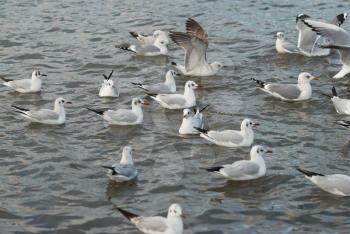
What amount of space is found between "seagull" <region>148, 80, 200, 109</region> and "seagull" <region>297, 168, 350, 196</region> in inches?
184

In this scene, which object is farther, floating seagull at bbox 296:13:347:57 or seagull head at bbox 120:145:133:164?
floating seagull at bbox 296:13:347:57

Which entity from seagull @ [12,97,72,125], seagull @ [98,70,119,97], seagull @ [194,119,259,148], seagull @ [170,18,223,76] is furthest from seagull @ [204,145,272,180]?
seagull @ [170,18,223,76]

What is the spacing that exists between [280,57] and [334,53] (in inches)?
59.7

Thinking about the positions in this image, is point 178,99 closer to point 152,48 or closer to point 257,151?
point 257,151

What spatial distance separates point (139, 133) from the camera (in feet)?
46.2

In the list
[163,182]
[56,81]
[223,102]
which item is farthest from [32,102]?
[163,182]

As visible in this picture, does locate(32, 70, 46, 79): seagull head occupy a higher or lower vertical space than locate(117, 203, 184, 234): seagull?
higher

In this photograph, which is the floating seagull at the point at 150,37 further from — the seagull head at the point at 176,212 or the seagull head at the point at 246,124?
the seagull head at the point at 176,212

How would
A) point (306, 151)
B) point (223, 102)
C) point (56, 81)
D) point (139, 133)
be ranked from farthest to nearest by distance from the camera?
point (56, 81), point (223, 102), point (139, 133), point (306, 151)

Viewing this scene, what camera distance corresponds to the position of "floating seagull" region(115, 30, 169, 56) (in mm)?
19000

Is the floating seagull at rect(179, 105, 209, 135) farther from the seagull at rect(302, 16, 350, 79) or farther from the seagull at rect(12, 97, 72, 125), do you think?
the seagull at rect(302, 16, 350, 79)

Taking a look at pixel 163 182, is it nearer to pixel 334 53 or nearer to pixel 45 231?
pixel 45 231

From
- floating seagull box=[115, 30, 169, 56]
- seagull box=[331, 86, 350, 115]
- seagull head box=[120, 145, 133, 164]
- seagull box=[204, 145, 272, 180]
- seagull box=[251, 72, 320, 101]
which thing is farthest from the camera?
floating seagull box=[115, 30, 169, 56]

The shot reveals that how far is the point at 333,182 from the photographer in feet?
36.4
